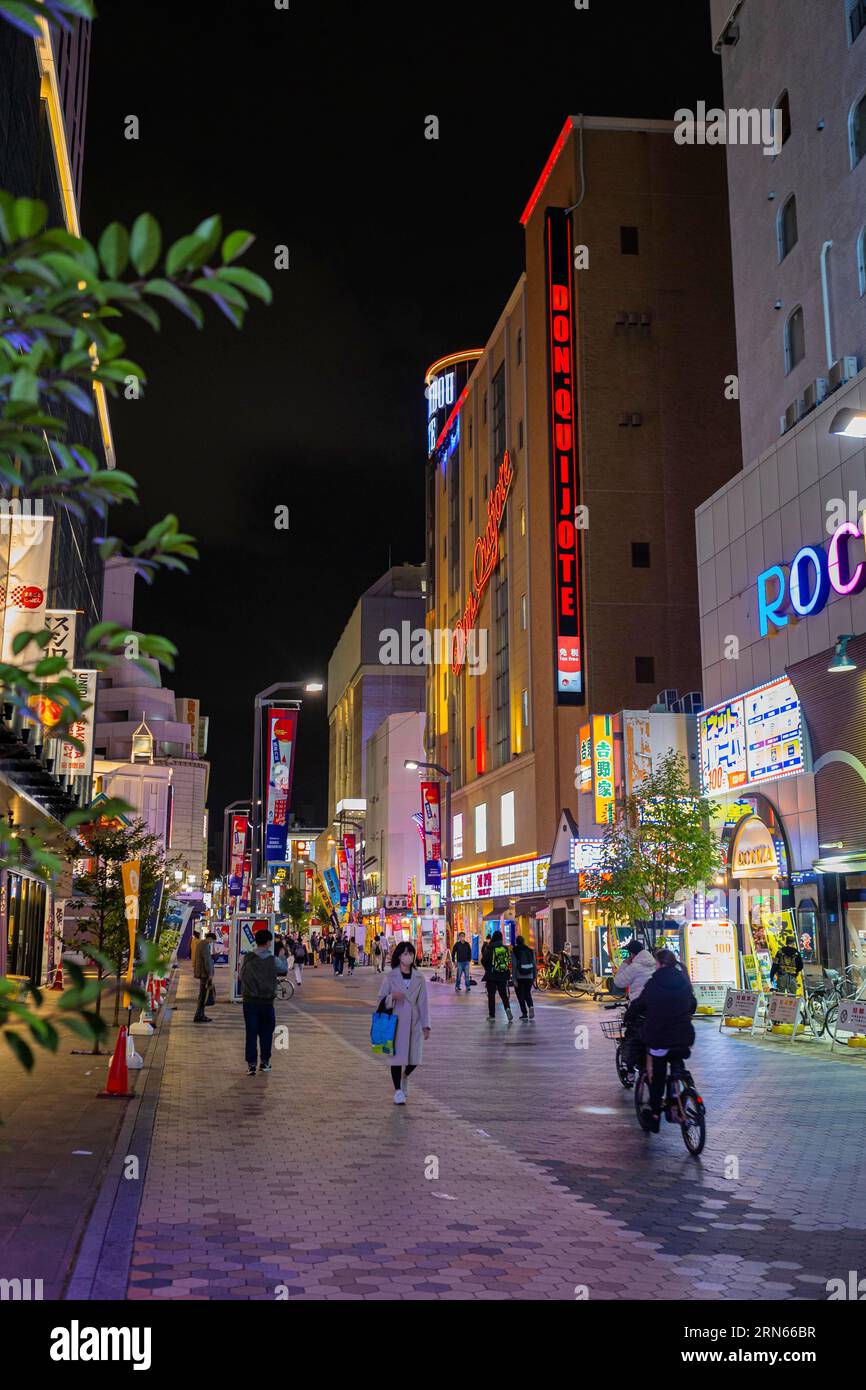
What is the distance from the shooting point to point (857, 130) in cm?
2670

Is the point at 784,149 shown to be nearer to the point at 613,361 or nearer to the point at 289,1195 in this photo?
the point at 613,361

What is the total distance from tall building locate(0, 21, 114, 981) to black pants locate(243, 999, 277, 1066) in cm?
367

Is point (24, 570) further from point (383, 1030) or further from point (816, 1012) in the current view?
point (816, 1012)

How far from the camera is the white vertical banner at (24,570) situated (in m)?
23.8

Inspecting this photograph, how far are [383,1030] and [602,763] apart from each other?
27.0 m

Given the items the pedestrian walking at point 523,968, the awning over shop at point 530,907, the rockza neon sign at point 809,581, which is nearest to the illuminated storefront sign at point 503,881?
the awning over shop at point 530,907

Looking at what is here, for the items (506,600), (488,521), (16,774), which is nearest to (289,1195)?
(16,774)

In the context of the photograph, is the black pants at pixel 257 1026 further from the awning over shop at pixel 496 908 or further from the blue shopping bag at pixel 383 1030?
the awning over shop at pixel 496 908

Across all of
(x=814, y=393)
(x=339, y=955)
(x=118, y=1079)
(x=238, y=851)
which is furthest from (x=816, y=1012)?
(x=238, y=851)

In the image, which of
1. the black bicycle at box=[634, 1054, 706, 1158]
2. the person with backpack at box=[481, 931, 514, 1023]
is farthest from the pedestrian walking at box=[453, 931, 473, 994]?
the black bicycle at box=[634, 1054, 706, 1158]

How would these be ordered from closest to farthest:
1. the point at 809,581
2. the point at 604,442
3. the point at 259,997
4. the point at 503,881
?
1. the point at 259,997
2. the point at 809,581
3. the point at 604,442
4. the point at 503,881

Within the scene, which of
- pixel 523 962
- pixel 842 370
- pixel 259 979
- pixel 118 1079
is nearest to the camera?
pixel 118 1079

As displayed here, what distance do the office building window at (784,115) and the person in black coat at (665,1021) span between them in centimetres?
2691
